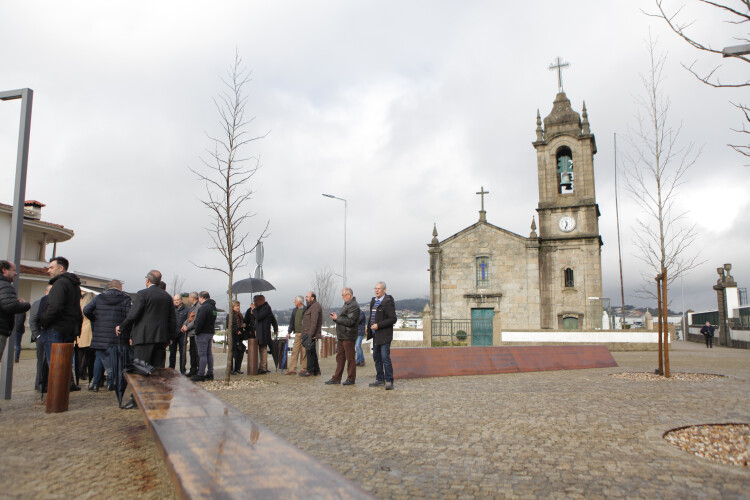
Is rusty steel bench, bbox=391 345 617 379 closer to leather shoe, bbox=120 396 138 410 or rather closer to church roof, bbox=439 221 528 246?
leather shoe, bbox=120 396 138 410

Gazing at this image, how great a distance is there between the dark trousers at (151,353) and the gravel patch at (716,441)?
258 inches

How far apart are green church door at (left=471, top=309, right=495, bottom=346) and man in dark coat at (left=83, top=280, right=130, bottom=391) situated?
88.7 feet

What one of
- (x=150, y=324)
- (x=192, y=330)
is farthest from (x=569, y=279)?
(x=150, y=324)

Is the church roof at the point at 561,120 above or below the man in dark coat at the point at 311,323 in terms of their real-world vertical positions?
above

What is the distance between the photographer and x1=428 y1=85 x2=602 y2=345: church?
32656mm

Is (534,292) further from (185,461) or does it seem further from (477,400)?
(185,461)

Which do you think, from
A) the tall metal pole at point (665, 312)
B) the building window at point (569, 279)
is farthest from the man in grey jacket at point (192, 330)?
the building window at point (569, 279)

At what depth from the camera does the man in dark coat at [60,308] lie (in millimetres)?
7141

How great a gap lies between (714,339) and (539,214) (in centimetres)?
1712

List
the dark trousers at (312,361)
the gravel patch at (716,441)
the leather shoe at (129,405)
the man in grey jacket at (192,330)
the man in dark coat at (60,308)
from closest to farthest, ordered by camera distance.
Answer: the gravel patch at (716,441), the leather shoe at (129,405), the man in dark coat at (60,308), the man in grey jacket at (192,330), the dark trousers at (312,361)

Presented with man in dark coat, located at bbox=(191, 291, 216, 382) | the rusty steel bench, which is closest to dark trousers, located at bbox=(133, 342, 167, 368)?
man in dark coat, located at bbox=(191, 291, 216, 382)

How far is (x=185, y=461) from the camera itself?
2496mm

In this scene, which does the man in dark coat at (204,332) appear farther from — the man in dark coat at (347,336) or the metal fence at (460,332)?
the metal fence at (460,332)

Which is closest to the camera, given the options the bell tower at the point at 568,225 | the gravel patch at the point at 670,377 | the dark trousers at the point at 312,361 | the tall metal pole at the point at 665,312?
the tall metal pole at the point at 665,312
